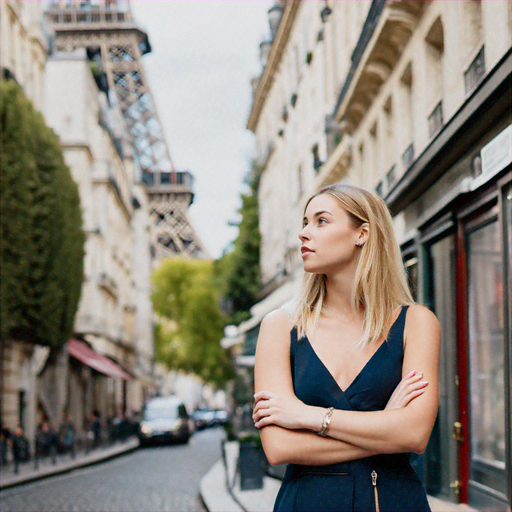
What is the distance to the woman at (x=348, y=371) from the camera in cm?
275

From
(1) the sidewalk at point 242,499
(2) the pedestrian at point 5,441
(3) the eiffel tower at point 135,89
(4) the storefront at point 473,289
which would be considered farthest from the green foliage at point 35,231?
(3) the eiffel tower at point 135,89

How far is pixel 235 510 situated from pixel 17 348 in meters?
19.5

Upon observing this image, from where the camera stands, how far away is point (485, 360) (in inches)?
444

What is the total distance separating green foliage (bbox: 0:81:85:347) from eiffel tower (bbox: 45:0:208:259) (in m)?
61.9

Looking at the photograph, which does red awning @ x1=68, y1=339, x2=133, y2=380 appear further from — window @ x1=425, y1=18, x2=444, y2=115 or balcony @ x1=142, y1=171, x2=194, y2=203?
balcony @ x1=142, y1=171, x2=194, y2=203

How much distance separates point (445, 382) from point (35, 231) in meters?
18.4

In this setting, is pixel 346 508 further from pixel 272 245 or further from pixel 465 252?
pixel 272 245

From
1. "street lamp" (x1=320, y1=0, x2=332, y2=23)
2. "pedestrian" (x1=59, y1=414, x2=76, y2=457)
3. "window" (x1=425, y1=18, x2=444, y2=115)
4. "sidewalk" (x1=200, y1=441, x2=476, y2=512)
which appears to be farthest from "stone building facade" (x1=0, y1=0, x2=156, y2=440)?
"window" (x1=425, y1=18, x2=444, y2=115)

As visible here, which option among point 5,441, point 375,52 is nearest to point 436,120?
point 375,52

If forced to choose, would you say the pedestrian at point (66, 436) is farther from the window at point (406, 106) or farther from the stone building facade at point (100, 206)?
the window at point (406, 106)

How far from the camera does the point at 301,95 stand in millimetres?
37281

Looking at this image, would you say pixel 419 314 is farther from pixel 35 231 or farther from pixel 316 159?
pixel 316 159

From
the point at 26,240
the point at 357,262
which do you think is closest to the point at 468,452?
the point at 357,262

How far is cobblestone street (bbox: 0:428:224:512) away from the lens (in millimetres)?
14805
